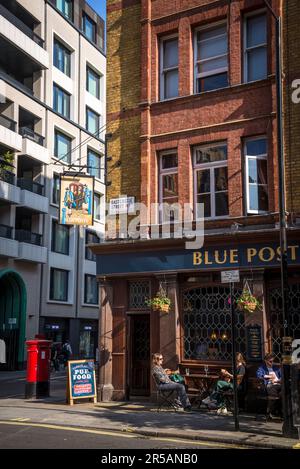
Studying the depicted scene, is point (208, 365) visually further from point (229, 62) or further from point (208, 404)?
point (229, 62)

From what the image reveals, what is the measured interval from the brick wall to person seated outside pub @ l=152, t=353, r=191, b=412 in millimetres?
5139

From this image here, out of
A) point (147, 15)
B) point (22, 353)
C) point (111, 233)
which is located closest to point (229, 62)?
point (147, 15)

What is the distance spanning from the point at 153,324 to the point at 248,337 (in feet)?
9.46

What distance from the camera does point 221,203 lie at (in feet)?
53.1

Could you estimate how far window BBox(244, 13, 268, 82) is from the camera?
15.9 meters

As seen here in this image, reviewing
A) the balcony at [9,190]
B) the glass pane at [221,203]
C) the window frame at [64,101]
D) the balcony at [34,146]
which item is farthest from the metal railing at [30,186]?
the glass pane at [221,203]

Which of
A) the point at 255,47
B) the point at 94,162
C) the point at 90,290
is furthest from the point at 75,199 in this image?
the point at 94,162

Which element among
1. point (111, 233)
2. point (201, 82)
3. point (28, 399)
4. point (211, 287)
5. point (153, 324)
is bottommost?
point (28, 399)

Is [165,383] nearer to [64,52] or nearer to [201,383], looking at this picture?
[201,383]

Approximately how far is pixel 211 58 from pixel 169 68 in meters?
1.42

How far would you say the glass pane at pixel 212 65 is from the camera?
54.3 ft

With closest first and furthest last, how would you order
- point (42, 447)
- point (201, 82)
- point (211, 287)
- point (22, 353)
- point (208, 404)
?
point (42, 447) → point (208, 404) → point (211, 287) → point (201, 82) → point (22, 353)

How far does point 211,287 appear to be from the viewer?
15602 millimetres

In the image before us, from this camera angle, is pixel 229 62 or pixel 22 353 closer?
pixel 229 62
